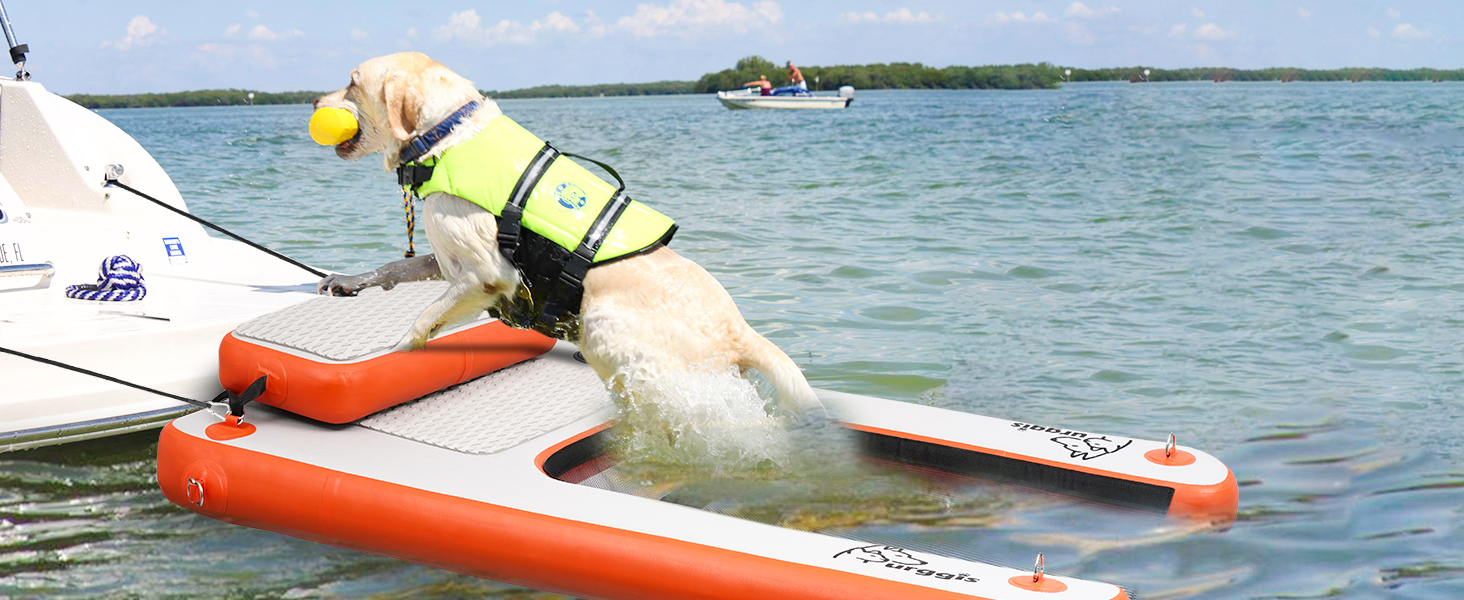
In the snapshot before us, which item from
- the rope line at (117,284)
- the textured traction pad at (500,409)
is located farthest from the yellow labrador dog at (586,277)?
the rope line at (117,284)

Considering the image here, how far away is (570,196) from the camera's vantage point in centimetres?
316

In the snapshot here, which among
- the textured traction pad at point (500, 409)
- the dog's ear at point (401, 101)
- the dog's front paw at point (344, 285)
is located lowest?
the textured traction pad at point (500, 409)

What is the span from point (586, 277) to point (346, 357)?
45.3 inches

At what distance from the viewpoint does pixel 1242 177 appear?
14.8 metres

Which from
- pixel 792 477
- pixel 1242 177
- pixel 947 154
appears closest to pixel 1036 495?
pixel 792 477

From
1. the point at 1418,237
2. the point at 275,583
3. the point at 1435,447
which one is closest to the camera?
the point at 275,583

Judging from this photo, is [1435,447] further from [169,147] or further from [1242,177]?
[169,147]

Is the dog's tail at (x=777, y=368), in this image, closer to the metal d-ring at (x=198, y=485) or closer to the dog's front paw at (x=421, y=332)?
the dog's front paw at (x=421, y=332)

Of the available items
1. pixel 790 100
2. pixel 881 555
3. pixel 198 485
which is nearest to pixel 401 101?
pixel 198 485

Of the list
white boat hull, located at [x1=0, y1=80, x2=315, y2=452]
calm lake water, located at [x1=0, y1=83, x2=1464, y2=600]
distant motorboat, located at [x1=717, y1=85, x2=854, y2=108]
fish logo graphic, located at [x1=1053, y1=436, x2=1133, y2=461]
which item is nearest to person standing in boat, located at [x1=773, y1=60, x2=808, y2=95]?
distant motorboat, located at [x1=717, y1=85, x2=854, y2=108]

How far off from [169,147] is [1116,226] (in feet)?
81.3

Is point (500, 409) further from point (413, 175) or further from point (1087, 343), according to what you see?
point (1087, 343)

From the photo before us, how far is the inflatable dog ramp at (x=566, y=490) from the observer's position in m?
2.77

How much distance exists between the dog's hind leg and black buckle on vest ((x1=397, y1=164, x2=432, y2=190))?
1.15 ft
